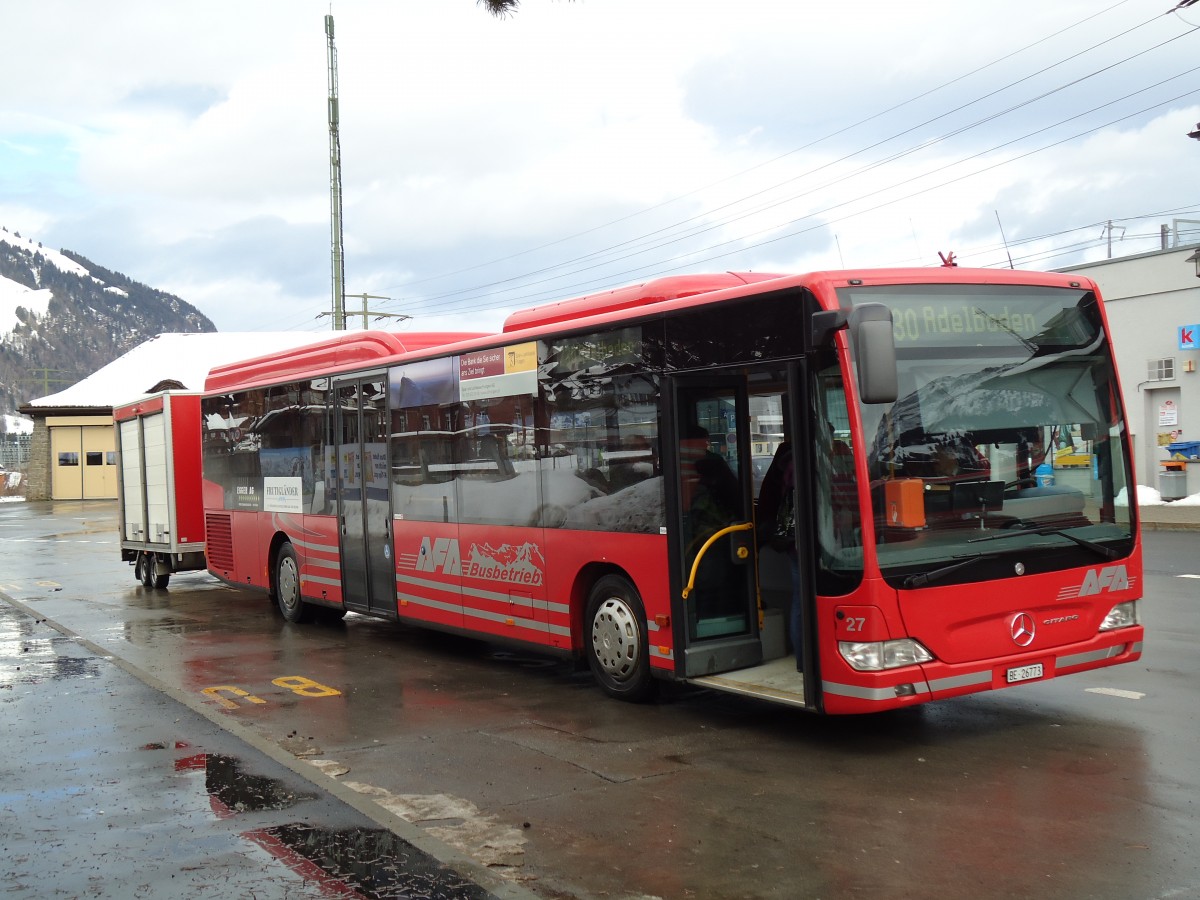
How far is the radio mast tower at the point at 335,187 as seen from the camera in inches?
1849

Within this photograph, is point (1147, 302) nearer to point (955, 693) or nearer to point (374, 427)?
point (374, 427)

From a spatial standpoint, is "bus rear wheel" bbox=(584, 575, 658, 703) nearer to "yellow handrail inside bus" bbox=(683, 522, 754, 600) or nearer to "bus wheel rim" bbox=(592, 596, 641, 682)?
"bus wheel rim" bbox=(592, 596, 641, 682)

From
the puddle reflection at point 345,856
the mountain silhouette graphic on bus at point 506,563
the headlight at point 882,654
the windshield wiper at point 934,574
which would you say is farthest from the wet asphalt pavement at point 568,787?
the windshield wiper at point 934,574

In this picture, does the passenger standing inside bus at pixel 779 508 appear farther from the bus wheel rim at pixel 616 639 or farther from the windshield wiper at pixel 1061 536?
the windshield wiper at pixel 1061 536

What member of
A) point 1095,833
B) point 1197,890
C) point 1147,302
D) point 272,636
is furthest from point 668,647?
point 1147,302

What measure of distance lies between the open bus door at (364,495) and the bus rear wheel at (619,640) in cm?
353

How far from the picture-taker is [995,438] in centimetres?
744

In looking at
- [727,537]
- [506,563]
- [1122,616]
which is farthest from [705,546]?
[1122,616]

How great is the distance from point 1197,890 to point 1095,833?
0.75 metres

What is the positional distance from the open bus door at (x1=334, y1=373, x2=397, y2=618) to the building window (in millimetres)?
22558

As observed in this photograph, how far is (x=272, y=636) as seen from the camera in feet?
44.7

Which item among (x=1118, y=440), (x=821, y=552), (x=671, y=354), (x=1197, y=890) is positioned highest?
(x=671, y=354)

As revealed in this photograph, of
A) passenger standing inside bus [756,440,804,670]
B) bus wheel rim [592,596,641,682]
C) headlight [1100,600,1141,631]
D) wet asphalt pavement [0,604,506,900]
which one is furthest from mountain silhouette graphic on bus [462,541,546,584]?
headlight [1100,600,1141,631]

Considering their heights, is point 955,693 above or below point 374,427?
below
